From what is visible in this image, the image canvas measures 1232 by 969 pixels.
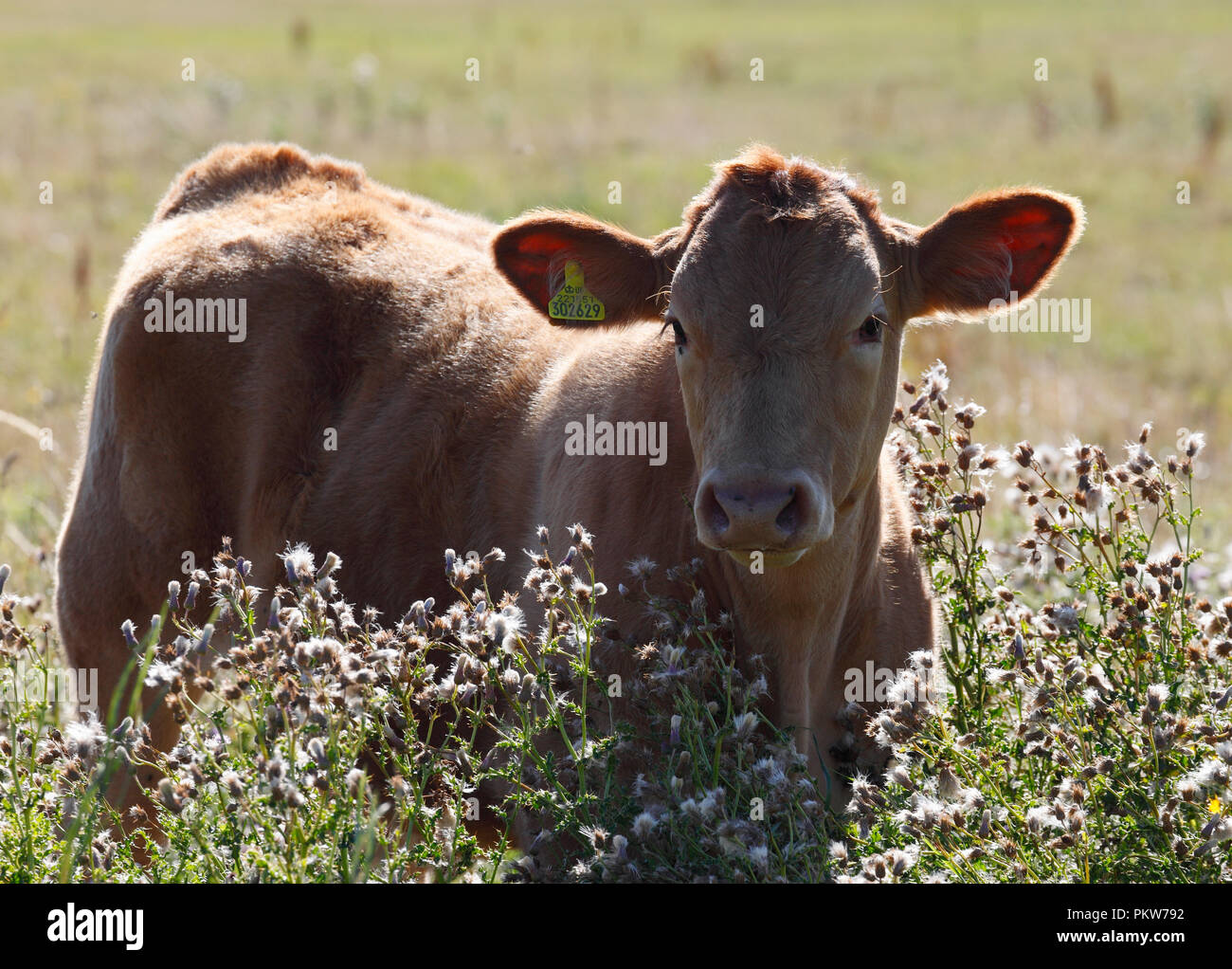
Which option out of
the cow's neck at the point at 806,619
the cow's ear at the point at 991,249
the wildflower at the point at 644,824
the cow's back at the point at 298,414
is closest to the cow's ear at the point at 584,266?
the cow's back at the point at 298,414

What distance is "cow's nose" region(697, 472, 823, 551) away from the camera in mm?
3549

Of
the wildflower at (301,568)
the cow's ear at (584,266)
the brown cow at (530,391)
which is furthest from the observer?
the cow's ear at (584,266)

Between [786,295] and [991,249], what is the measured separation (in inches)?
33.3

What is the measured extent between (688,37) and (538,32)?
14.8ft

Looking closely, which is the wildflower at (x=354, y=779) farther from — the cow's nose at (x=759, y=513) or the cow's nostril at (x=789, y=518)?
the cow's nostril at (x=789, y=518)

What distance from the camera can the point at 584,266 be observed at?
4.66m

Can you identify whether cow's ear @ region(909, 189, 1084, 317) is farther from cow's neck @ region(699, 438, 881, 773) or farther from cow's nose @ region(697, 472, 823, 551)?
cow's nose @ region(697, 472, 823, 551)

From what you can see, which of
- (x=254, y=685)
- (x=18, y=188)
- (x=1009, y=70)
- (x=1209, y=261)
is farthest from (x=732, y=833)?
(x=1009, y=70)

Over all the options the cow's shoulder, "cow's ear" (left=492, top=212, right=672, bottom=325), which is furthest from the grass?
the cow's shoulder

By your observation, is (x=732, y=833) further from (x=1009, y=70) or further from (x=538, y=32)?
(x=538, y=32)

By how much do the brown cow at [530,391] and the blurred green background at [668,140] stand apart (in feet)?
1.44

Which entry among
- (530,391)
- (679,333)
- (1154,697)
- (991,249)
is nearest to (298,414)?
(530,391)

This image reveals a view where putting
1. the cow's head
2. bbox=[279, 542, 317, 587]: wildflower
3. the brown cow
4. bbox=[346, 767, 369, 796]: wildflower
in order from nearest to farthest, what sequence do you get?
bbox=[346, 767, 369, 796]: wildflower, bbox=[279, 542, 317, 587]: wildflower, the cow's head, the brown cow

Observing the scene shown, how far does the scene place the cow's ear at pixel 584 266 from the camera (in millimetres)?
4586
